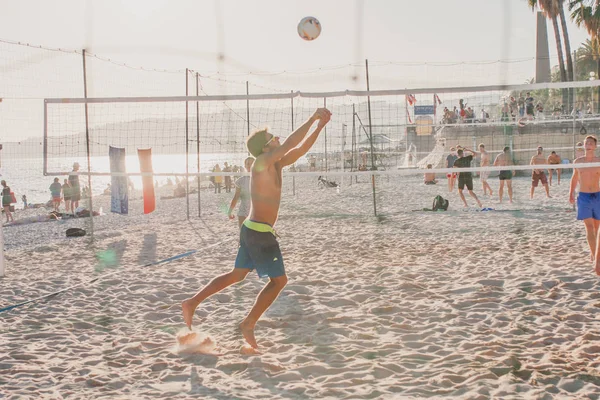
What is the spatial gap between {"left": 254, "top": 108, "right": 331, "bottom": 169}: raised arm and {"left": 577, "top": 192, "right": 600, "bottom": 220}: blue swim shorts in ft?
11.5

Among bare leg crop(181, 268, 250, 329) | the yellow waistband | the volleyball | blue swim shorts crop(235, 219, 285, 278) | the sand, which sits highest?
the volleyball

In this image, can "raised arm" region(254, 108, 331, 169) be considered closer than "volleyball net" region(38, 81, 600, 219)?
Yes

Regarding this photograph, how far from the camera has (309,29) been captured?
779 cm

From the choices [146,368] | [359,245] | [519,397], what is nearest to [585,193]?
[359,245]

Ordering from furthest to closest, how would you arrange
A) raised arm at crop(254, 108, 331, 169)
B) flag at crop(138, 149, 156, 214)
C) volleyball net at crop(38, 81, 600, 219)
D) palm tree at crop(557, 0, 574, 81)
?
palm tree at crop(557, 0, 574, 81) → flag at crop(138, 149, 156, 214) → volleyball net at crop(38, 81, 600, 219) → raised arm at crop(254, 108, 331, 169)

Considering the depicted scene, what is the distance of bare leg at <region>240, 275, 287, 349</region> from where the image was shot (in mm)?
3768

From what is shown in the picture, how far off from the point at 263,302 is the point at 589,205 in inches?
151

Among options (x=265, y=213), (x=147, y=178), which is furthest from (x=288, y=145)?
(x=147, y=178)

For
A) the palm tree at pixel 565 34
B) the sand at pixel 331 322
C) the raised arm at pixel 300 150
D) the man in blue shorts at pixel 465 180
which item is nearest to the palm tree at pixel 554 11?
the palm tree at pixel 565 34

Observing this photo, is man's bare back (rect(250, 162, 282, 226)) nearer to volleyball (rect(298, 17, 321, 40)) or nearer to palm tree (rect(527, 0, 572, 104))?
volleyball (rect(298, 17, 321, 40))

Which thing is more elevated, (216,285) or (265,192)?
(265,192)

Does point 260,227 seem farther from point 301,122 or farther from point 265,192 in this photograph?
point 301,122

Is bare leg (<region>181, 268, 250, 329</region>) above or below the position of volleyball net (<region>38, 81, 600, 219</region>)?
below

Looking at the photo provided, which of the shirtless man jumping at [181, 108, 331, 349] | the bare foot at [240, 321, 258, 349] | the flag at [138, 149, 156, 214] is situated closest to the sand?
the bare foot at [240, 321, 258, 349]
